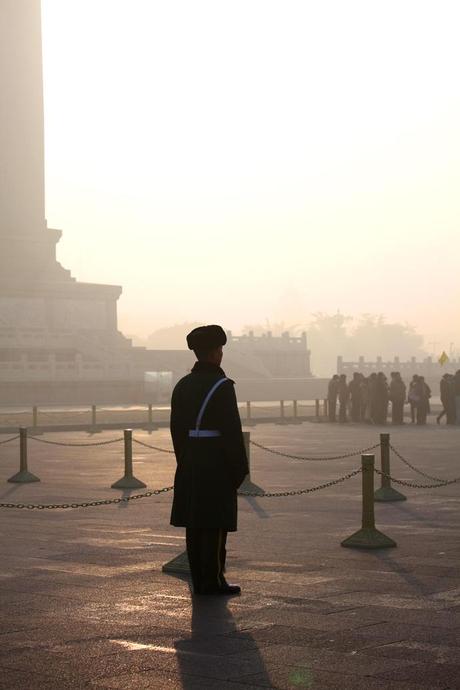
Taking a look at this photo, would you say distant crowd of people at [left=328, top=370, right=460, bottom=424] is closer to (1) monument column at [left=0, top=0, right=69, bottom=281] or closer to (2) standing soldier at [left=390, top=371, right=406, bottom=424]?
(2) standing soldier at [left=390, top=371, right=406, bottom=424]

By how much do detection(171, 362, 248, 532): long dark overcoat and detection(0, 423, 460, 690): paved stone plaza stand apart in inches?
22.7

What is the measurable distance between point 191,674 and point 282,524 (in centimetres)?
665

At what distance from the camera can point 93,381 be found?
5928 centimetres

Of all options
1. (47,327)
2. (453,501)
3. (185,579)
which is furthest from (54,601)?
(47,327)

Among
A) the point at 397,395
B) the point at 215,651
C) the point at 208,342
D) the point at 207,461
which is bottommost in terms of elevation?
the point at 215,651

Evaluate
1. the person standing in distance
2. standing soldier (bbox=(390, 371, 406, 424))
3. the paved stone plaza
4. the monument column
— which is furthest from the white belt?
the monument column

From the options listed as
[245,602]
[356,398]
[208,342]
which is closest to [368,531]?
[245,602]

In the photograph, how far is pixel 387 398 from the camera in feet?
124

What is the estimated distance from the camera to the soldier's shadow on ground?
623cm

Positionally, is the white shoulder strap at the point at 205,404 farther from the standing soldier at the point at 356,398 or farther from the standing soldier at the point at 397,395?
the standing soldier at the point at 356,398

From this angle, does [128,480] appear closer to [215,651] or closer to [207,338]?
[207,338]

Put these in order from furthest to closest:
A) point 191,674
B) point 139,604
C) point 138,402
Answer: point 138,402 < point 139,604 < point 191,674

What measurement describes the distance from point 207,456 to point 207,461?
36mm

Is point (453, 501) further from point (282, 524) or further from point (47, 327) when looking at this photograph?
point (47, 327)
